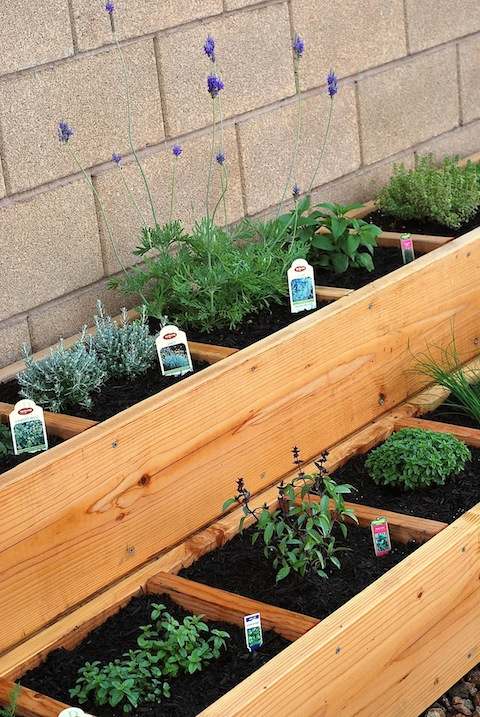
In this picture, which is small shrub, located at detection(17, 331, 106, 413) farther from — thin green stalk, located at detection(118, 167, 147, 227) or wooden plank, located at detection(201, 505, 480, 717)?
wooden plank, located at detection(201, 505, 480, 717)

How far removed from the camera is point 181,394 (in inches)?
124

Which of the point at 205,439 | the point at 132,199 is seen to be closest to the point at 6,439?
the point at 205,439

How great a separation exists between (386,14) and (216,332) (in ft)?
5.41

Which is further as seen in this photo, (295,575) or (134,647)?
(295,575)

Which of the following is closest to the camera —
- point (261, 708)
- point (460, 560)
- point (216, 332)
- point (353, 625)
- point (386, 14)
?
point (261, 708)

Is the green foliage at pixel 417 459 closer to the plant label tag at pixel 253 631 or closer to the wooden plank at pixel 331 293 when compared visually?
the wooden plank at pixel 331 293

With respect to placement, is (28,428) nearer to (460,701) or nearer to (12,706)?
(12,706)

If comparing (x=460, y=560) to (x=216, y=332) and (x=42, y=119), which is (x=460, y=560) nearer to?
(x=216, y=332)

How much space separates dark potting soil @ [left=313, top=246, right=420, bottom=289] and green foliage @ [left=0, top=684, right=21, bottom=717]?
1797mm

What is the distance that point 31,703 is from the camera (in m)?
2.62

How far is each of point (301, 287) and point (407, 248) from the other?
0.54m

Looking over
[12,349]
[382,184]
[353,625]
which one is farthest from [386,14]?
[353,625]

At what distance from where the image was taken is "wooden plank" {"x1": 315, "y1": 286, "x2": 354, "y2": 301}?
3.77m

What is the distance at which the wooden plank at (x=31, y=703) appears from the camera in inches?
101
